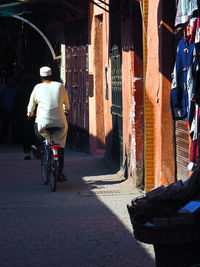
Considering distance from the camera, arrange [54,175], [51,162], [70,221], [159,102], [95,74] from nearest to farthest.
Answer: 1. [70,221]
2. [159,102]
3. [54,175]
4. [51,162]
5. [95,74]

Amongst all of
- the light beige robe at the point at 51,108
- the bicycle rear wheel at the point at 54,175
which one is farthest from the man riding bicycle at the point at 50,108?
the bicycle rear wheel at the point at 54,175

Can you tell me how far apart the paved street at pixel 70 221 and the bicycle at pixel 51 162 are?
0.55 feet

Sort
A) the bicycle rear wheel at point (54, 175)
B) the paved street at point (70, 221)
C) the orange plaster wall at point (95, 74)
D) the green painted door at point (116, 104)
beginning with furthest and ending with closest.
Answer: the orange plaster wall at point (95, 74) → the green painted door at point (116, 104) → the bicycle rear wheel at point (54, 175) → the paved street at point (70, 221)

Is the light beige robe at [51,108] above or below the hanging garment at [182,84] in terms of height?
below

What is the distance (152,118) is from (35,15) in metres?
10.2

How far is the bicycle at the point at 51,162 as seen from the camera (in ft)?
A: 33.2

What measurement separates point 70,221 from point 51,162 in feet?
8.51

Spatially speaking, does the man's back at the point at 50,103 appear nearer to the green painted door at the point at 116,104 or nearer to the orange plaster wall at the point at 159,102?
the green painted door at the point at 116,104

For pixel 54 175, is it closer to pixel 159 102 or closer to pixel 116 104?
pixel 159 102

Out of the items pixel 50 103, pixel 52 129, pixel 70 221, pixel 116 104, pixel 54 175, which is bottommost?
pixel 70 221

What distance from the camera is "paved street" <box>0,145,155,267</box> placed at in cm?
616

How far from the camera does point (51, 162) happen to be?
1038 cm

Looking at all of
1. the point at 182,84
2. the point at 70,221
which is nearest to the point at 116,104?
the point at 70,221

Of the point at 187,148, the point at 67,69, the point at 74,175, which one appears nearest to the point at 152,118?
the point at 187,148
